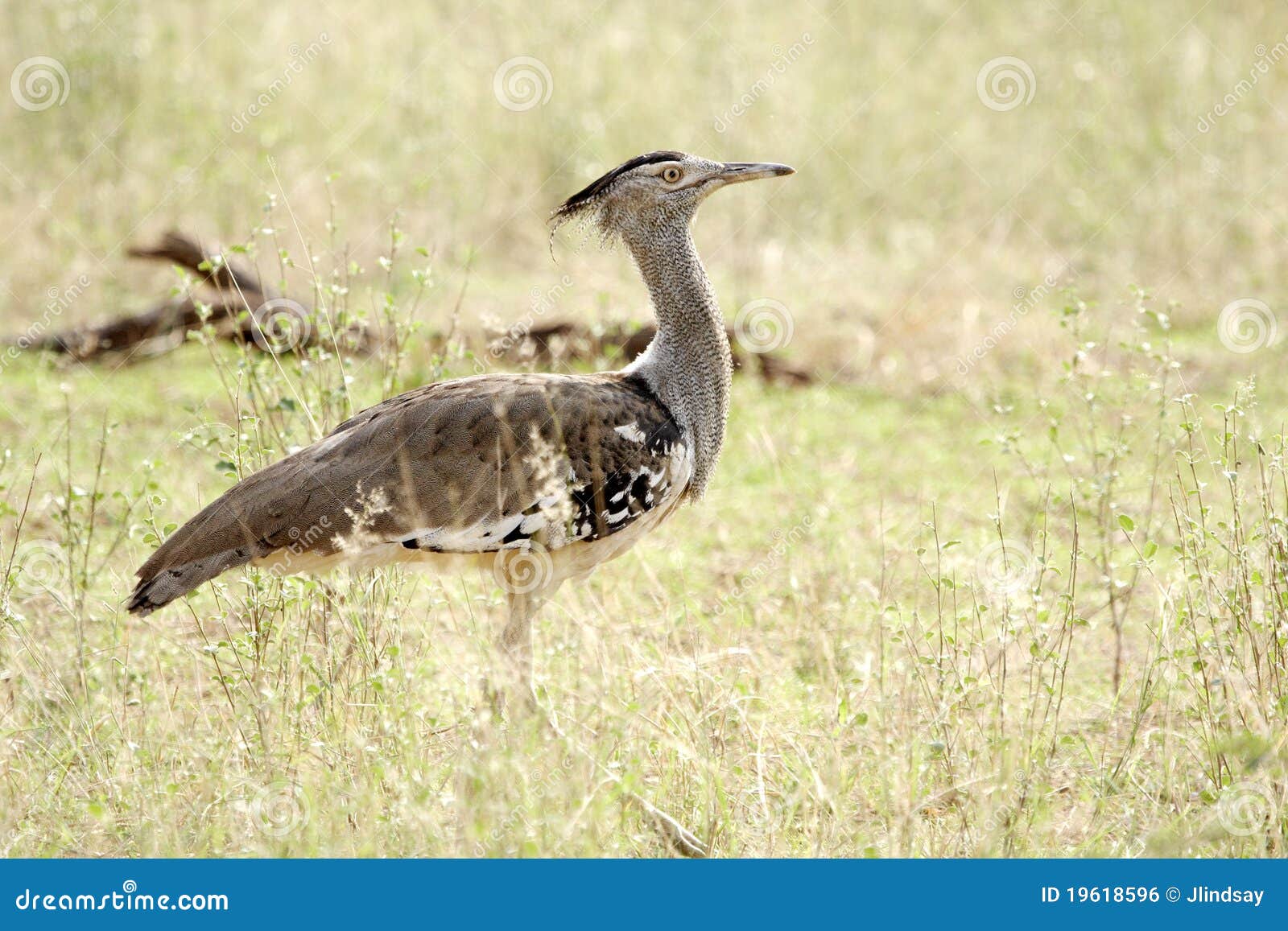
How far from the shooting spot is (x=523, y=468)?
3.48 metres

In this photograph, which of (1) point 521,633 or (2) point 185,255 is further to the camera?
(2) point 185,255

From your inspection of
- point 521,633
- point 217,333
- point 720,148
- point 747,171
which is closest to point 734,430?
point 217,333

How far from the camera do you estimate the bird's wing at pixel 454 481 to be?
3305 millimetres

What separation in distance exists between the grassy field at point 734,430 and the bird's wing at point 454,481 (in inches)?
10.1

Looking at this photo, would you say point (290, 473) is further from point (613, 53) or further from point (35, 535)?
point (613, 53)

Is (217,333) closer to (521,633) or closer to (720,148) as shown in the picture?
(521,633)

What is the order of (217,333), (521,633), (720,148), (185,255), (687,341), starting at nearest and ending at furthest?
(521,633), (687,341), (185,255), (217,333), (720,148)

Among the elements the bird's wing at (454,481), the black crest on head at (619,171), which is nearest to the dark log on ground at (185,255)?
the black crest on head at (619,171)

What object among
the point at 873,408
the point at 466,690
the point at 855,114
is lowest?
the point at 466,690

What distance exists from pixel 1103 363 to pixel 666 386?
12.1ft

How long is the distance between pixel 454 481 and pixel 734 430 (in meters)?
2.83

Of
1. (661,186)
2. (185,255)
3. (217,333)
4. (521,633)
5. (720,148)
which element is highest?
(720,148)

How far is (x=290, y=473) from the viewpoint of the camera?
342 centimetres

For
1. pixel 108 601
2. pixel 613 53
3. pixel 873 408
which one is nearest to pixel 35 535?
pixel 108 601
